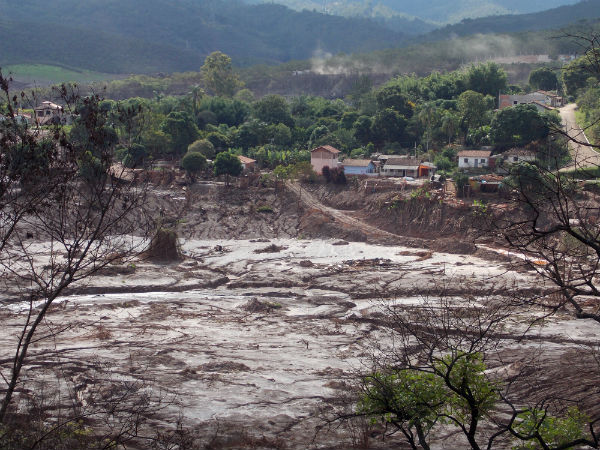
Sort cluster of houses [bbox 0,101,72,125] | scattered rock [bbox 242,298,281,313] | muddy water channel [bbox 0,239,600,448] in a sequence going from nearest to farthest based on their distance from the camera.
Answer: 1. cluster of houses [bbox 0,101,72,125]
2. muddy water channel [bbox 0,239,600,448]
3. scattered rock [bbox 242,298,281,313]

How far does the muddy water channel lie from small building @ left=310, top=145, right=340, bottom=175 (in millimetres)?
11173

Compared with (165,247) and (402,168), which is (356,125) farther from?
(165,247)

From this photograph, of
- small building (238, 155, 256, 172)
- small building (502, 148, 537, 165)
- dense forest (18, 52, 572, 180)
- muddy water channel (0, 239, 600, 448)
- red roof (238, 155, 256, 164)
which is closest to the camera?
muddy water channel (0, 239, 600, 448)

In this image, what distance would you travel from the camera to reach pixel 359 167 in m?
51.7

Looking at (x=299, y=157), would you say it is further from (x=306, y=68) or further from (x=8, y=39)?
(x=8, y=39)

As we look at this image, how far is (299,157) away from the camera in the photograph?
2169 inches

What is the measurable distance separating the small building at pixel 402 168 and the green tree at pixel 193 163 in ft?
44.8

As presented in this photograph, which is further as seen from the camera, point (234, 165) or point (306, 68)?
point (306, 68)

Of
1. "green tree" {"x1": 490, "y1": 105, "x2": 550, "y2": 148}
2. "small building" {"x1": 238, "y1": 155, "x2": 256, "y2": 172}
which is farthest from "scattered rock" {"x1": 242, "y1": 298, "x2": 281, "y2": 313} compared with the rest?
"green tree" {"x1": 490, "y1": 105, "x2": 550, "y2": 148}

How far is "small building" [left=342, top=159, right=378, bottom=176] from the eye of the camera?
51.6 m

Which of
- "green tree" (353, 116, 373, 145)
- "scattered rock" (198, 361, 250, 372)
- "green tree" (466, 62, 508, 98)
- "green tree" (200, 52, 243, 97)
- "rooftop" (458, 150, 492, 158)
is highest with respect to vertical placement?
"green tree" (200, 52, 243, 97)

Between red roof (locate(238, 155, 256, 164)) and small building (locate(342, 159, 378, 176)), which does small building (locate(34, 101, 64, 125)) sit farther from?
small building (locate(342, 159, 378, 176))

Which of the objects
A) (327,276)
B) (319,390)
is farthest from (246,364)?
(327,276)

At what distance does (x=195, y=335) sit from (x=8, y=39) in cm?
14490
